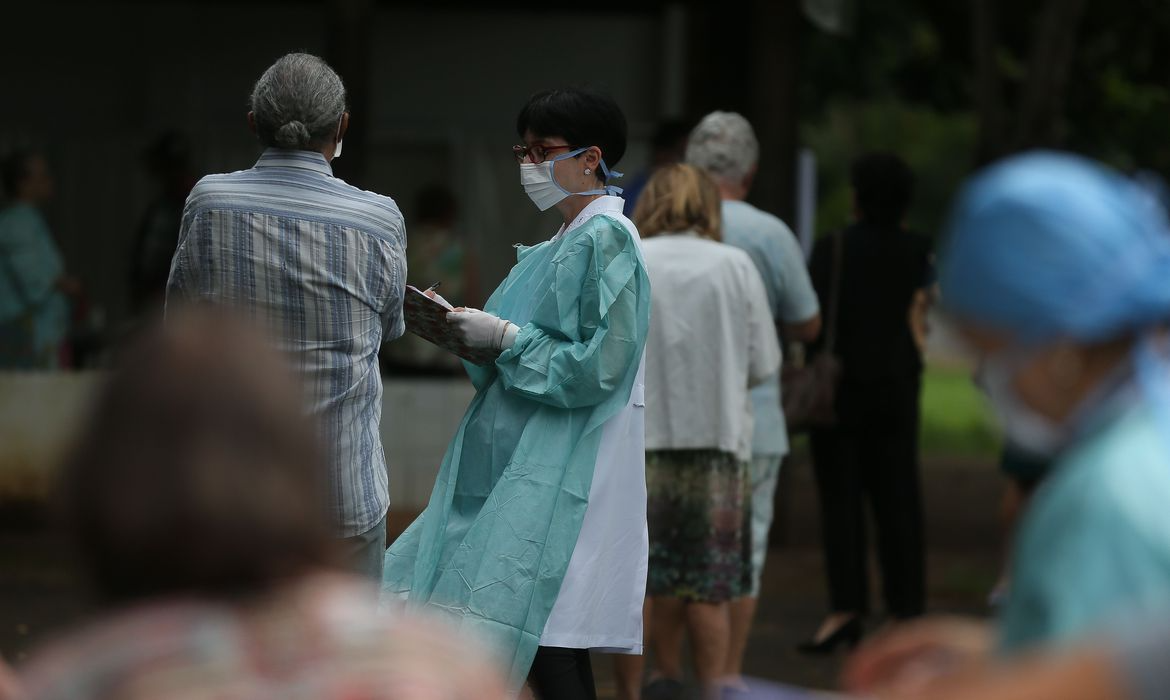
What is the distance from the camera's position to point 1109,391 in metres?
1.80

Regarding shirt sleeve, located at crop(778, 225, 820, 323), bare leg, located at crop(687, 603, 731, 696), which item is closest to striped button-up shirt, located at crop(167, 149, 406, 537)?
bare leg, located at crop(687, 603, 731, 696)

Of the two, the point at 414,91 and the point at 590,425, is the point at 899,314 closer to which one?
the point at 590,425

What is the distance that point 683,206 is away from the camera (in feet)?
18.8

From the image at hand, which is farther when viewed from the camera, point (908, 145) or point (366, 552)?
point (908, 145)

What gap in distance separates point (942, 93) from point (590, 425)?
39.1 feet

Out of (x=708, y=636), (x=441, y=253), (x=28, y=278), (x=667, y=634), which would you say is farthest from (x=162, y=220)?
(x=708, y=636)

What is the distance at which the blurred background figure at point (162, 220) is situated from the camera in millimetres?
9133

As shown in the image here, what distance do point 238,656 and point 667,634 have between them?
4.46 metres

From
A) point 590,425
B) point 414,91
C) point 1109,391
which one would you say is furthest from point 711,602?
point 414,91

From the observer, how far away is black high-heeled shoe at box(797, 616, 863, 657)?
7.15 meters

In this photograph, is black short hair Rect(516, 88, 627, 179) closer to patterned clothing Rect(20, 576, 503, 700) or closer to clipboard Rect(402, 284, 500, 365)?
clipboard Rect(402, 284, 500, 365)

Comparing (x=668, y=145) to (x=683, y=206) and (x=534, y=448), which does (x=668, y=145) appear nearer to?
(x=683, y=206)

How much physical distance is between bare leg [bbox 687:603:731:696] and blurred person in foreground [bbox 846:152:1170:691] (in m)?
3.89

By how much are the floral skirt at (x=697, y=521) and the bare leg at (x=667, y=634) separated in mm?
117
